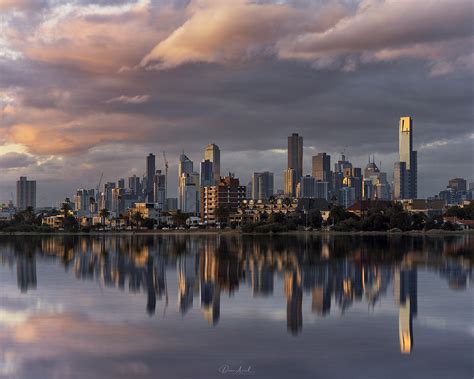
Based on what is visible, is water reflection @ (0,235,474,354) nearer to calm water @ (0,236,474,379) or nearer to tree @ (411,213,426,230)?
calm water @ (0,236,474,379)

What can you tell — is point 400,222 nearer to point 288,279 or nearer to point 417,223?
point 417,223

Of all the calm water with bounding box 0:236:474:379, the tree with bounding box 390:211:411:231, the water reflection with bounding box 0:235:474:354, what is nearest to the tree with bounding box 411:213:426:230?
the tree with bounding box 390:211:411:231

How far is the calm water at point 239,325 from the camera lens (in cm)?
2223

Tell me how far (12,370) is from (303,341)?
33.7 ft

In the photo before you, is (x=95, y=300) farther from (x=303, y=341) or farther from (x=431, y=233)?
(x=431, y=233)

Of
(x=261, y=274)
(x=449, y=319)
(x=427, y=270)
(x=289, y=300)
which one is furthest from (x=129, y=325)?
(x=427, y=270)

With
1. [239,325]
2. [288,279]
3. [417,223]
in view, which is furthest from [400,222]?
[239,325]

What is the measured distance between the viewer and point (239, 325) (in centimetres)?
2950

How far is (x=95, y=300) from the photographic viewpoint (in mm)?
38594

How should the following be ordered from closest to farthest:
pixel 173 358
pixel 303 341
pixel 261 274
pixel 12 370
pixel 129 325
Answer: pixel 12 370, pixel 173 358, pixel 303 341, pixel 129 325, pixel 261 274

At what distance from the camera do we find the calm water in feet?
72.9

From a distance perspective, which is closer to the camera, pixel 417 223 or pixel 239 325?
pixel 239 325

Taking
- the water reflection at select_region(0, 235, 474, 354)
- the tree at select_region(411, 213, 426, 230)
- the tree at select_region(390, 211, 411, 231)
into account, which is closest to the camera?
the water reflection at select_region(0, 235, 474, 354)

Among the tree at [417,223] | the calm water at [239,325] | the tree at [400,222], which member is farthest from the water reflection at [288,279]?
the tree at [417,223]
